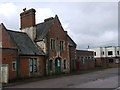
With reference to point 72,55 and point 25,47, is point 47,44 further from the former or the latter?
point 72,55

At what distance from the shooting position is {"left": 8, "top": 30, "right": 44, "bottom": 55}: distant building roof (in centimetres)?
2405

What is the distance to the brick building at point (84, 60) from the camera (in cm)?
3874

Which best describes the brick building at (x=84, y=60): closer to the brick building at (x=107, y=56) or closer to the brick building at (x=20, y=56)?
the brick building at (x=107, y=56)

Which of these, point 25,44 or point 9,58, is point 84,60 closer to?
point 25,44

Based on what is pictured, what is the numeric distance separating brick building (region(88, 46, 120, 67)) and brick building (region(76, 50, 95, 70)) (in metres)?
10.6

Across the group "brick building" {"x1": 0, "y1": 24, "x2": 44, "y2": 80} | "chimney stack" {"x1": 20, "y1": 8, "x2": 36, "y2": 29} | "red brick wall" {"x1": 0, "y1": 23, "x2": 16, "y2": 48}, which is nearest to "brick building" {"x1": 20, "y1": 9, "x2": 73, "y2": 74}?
"chimney stack" {"x1": 20, "y1": 8, "x2": 36, "y2": 29}

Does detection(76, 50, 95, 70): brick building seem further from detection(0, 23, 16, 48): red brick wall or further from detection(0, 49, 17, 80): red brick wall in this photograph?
detection(0, 49, 17, 80): red brick wall

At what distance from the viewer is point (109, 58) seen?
2138 inches

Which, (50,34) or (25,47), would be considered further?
(50,34)

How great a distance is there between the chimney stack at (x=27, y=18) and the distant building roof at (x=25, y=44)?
2340 mm

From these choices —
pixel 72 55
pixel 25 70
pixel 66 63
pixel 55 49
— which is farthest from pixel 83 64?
pixel 25 70

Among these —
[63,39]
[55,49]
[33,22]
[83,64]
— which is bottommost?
[83,64]

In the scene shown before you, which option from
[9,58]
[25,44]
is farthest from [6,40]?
[9,58]

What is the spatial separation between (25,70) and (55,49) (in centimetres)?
718
